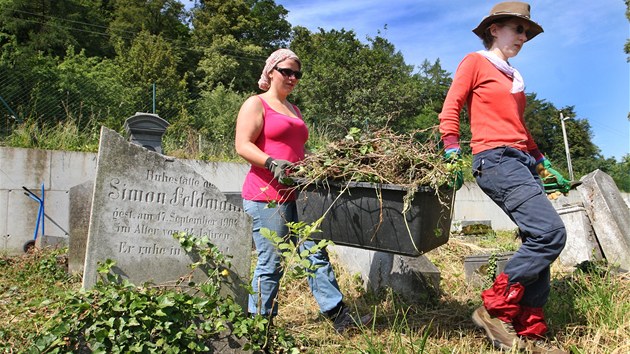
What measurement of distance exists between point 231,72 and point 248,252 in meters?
26.9

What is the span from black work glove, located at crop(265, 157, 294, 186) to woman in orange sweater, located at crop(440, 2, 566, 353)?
0.84 m

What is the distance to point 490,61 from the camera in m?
2.77

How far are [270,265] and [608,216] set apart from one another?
3409 mm

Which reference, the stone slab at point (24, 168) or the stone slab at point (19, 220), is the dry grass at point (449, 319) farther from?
the stone slab at point (24, 168)

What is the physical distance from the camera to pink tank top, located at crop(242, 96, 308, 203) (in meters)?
2.77

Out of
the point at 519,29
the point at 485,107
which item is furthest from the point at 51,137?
the point at 519,29

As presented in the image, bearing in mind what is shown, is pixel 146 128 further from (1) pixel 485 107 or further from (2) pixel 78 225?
(1) pixel 485 107

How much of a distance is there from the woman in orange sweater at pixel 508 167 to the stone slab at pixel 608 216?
202 cm

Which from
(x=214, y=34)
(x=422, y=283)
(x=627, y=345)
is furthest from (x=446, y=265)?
(x=214, y=34)

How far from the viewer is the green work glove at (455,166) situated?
2.40 metres

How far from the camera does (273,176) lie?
2770 millimetres

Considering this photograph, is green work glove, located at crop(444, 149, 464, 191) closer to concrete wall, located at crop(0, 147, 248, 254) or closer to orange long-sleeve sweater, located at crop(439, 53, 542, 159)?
orange long-sleeve sweater, located at crop(439, 53, 542, 159)

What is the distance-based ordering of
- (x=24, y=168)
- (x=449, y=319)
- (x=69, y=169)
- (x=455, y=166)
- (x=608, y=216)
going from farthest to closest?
(x=69, y=169), (x=24, y=168), (x=608, y=216), (x=449, y=319), (x=455, y=166)

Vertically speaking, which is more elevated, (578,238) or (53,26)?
(53,26)
